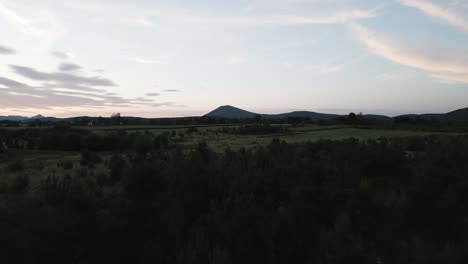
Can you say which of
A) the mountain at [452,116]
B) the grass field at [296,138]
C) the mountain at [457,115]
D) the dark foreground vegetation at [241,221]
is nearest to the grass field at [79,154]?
the grass field at [296,138]

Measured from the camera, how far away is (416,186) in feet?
34.1

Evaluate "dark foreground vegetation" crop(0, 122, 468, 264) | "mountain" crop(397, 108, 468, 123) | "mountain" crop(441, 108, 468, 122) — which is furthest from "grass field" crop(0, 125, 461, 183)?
"mountain" crop(441, 108, 468, 122)

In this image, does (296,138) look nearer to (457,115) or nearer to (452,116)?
(457,115)

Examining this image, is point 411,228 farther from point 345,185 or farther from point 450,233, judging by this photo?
point 345,185

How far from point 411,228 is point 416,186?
2.73 m

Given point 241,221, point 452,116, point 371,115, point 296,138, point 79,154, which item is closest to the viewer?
point 241,221

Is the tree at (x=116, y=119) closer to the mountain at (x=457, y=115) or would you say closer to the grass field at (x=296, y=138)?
the grass field at (x=296, y=138)

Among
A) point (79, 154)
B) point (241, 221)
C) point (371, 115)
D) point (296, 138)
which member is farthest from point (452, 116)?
point (241, 221)

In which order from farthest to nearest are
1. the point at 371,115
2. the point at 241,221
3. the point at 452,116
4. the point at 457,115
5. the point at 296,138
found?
the point at 371,115, the point at 452,116, the point at 457,115, the point at 296,138, the point at 241,221

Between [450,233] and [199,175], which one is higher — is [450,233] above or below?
below

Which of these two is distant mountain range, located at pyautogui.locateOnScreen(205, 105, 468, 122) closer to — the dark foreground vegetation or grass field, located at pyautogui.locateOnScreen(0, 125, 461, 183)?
grass field, located at pyautogui.locateOnScreen(0, 125, 461, 183)

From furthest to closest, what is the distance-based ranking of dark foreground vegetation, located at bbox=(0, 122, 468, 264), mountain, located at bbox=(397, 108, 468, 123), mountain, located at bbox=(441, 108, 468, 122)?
mountain, located at bbox=(397, 108, 468, 123) < mountain, located at bbox=(441, 108, 468, 122) < dark foreground vegetation, located at bbox=(0, 122, 468, 264)

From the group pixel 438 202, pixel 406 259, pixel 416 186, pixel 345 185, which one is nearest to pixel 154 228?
pixel 406 259

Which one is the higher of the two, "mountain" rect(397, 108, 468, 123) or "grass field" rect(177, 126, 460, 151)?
"mountain" rect(397, 108, 468, 123)
